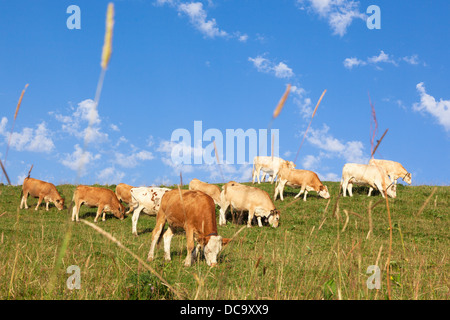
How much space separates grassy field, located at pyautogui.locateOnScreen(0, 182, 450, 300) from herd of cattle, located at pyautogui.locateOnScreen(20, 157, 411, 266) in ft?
1.67

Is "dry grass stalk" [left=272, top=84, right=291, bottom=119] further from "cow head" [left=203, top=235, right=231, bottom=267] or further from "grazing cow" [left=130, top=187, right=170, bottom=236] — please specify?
"grazing cow" [left=130, top=187, right=170, bottom=236]

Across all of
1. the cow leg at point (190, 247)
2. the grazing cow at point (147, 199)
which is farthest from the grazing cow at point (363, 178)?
the cow leg at point (190, 247)

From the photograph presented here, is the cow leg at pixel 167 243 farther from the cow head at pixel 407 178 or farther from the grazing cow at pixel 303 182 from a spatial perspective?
the cow head at pixel 407 178

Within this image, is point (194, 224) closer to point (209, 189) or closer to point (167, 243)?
point (167, 243)

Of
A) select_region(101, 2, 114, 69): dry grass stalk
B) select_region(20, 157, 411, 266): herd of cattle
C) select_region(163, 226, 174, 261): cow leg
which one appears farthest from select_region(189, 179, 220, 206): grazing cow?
select_region(101, 2, 114, 69): dry grass stalk

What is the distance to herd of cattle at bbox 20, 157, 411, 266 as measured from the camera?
862 centimetres

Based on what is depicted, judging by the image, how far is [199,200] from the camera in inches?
369

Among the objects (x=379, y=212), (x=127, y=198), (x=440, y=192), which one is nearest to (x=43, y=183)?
(x=127, y=198)

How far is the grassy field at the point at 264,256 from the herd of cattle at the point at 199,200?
0.51 m

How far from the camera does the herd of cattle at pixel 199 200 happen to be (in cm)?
862

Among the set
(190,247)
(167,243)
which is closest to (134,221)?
(167,243)

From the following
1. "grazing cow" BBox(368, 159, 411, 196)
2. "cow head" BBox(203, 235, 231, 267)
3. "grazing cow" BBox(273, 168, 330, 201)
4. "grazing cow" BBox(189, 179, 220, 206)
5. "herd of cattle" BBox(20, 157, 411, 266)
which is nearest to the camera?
"cow head" BBox(203, 235, 231, 267)

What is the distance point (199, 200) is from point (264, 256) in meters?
2.41

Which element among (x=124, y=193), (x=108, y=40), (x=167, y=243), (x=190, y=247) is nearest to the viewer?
(x=108, y=40)
